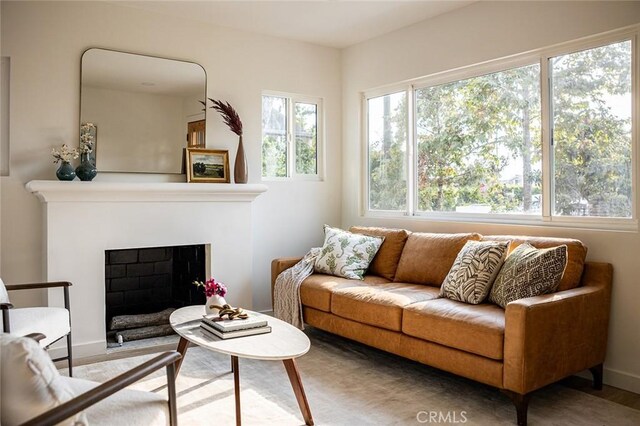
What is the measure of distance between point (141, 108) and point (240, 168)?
93 cm

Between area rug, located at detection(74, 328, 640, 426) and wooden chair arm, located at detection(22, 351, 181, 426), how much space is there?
3.27ft

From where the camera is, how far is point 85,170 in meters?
3.65

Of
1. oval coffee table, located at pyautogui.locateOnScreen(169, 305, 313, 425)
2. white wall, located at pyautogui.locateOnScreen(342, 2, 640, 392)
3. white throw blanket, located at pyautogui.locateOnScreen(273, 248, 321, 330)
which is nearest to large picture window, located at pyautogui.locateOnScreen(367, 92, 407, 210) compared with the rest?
white wall, located at pyautogui.locateOnScreen(342, 2, 640, 392)

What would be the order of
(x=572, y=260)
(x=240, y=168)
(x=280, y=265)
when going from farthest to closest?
1. (x=240, y=168)
2. (x=280, y=265)
3. (x=572, y=260)

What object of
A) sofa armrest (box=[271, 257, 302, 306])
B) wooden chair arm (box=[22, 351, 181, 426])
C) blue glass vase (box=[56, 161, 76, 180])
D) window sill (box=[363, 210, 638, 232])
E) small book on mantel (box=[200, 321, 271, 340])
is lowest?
small book on mantel (box=[200, 321, 271, 340])

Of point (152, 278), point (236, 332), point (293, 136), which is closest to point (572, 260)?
point (236, 332)

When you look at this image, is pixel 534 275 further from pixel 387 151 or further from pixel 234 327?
pixel 387 151

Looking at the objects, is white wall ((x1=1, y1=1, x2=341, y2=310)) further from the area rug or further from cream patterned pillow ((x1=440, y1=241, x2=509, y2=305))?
cream patterned pillow ((x1=440, y1=241, x2=509, y2=305))

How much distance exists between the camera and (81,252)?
144 inches

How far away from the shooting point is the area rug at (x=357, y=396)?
2.60 metres

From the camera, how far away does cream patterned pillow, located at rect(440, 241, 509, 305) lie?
3068mm

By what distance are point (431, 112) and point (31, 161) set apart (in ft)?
10.4

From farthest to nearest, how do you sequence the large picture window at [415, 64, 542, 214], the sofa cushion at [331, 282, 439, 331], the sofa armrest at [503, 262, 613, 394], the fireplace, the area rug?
the fireplace, the large picture window at [415, 64, 542, 214], the sofa cushion at [331, 282, 439, 331], the area rug, the sofa armrest at [503, 262, 613, 394]

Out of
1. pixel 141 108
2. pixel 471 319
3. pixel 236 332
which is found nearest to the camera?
pixel 236 332
